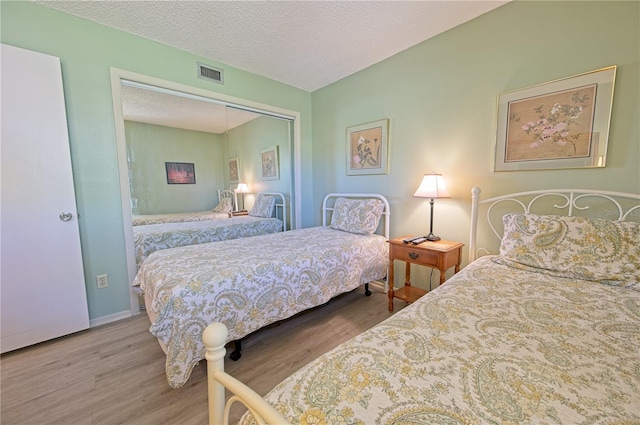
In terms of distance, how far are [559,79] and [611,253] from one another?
1202mm

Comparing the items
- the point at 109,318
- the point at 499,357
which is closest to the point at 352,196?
the point at 499,357

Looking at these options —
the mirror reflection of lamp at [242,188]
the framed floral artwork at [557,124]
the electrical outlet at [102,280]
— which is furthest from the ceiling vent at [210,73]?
the framed floral artwork at [557,124]

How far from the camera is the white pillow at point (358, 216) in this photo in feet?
8.93

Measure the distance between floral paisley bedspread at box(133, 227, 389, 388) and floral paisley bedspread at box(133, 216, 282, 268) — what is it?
513 millimetres

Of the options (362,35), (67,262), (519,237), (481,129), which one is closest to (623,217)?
(519,237)

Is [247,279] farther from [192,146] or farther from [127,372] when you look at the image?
[192,146]

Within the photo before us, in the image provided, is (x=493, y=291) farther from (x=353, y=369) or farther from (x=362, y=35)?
(x=362, y=35)

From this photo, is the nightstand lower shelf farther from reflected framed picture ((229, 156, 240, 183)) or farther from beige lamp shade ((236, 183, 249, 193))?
reflected framed picture ((229, 156, 240, 183))

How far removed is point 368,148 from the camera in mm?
2928

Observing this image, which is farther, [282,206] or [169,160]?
[282,206]

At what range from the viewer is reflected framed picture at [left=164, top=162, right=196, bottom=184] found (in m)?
2.71

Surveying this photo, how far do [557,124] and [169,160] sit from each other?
11.3 feet

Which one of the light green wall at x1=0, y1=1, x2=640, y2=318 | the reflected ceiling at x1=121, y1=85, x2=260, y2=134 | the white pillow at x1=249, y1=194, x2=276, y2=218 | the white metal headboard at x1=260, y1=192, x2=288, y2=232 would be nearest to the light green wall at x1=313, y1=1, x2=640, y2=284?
the light green wall at x1=0, y1=1, x2=640, y2=318

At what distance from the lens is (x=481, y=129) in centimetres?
208
